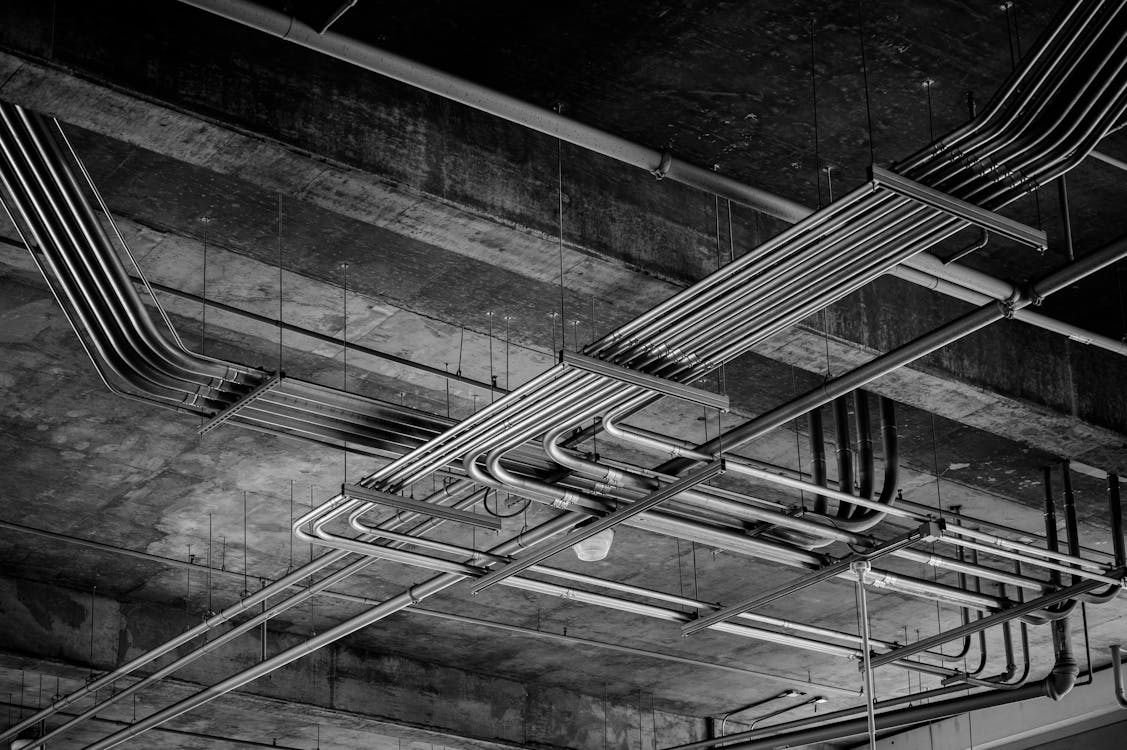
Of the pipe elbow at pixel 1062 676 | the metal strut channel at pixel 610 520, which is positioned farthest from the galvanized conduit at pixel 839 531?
the pipe elbow at pixel 1062 676

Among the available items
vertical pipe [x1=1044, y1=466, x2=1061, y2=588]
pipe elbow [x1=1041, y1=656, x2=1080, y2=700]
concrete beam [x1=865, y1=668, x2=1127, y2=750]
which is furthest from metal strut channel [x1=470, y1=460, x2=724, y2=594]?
concrete beam [x1=865, y1=668, x2=1127, y2=750]

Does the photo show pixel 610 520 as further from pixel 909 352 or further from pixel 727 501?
pixel 909 352

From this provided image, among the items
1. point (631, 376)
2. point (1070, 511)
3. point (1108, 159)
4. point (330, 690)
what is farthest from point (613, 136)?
point (330, 690)

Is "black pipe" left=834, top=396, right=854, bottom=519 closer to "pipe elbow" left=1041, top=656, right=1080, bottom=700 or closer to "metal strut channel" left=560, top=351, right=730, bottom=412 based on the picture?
"metal strut channel" left=560, top=351, right=730, bottom=412

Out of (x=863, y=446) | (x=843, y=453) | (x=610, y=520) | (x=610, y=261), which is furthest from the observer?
(x=843, y=453)

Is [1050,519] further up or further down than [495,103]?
further down

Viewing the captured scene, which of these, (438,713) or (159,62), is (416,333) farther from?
(438,713)

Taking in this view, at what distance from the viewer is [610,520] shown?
1166cm

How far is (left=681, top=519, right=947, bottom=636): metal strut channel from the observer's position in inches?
486

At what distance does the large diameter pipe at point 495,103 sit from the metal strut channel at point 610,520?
1.89 meters

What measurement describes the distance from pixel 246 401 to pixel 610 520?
3021 mm

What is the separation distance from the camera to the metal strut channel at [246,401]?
394 inches

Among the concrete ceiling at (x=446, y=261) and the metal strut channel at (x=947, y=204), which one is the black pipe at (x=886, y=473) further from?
the metal strut channel at (x=947, y=204)

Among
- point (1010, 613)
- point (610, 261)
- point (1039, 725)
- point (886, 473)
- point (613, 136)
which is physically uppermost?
point (613, 136)
